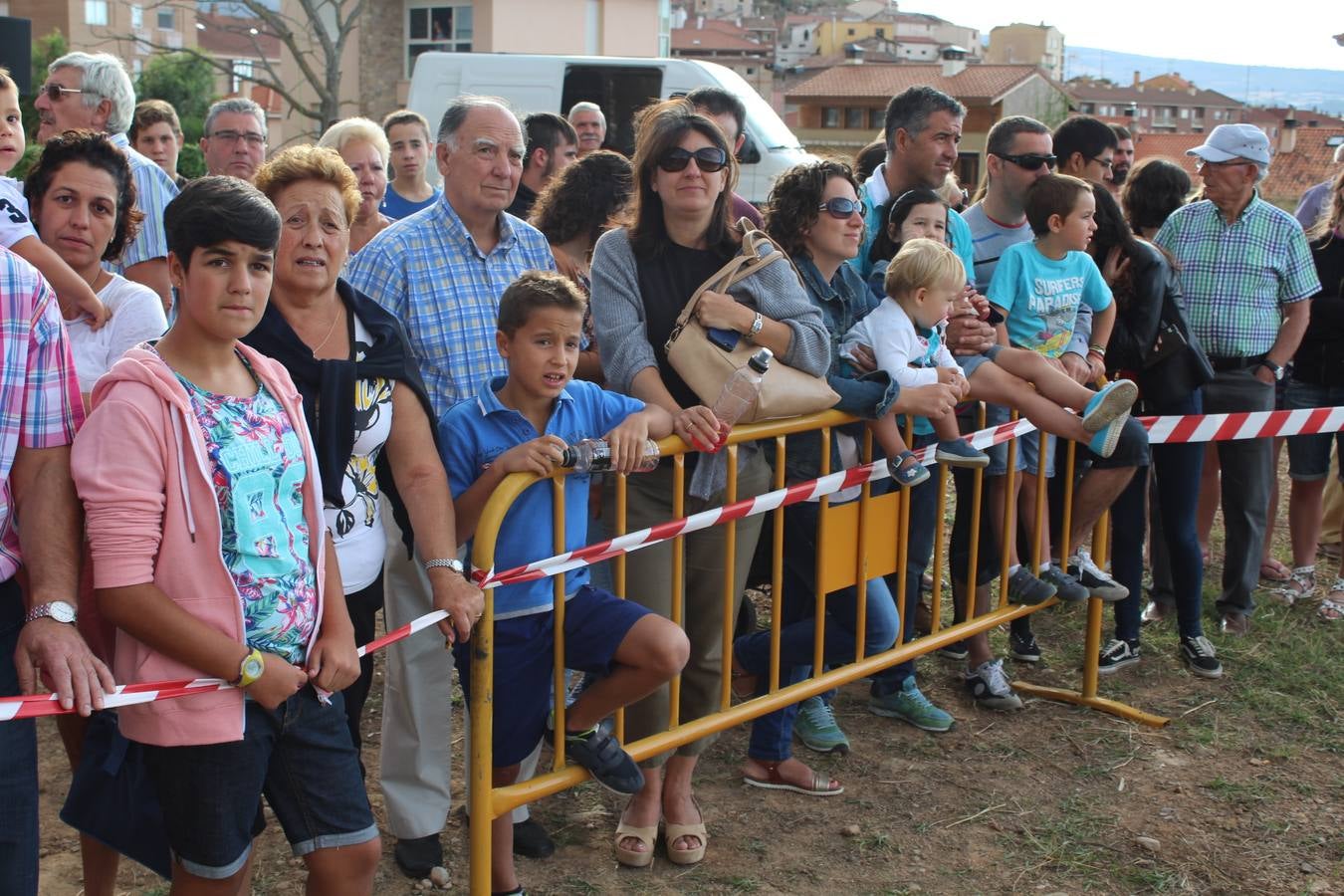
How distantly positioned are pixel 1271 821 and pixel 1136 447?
4.75 feet

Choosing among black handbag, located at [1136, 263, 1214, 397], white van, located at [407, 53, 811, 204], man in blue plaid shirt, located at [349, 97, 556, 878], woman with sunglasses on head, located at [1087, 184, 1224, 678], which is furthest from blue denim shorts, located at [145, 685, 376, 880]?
white van, located at [407, 53, 811, 204]

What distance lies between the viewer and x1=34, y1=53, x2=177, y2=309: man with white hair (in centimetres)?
500

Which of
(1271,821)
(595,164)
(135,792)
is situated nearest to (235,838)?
(135,792)

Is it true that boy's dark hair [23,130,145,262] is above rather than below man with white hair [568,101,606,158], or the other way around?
below

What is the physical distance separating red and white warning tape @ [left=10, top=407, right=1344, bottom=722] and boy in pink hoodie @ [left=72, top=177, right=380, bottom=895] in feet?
0.21

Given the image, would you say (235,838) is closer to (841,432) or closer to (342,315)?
(342,315)

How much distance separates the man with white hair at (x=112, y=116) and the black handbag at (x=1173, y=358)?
4.13 m

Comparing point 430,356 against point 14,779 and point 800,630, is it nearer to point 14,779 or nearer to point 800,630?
point 800,630

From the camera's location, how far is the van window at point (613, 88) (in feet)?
53.6

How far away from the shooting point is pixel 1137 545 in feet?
18.8

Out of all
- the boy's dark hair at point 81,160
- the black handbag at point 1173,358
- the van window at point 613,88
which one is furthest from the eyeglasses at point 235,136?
the van window at point 613,88

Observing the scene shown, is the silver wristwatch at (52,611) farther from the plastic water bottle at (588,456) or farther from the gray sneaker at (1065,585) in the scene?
the gray sneaker at (1065,585)

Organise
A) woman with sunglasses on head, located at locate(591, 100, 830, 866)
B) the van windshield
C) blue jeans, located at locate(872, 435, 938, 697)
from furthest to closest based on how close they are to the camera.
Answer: the van windshield < blue jeans, located at locate(872, 435, 938, 697) < woman with sunglasses on head, located at locate(591, 100, 830, 866)

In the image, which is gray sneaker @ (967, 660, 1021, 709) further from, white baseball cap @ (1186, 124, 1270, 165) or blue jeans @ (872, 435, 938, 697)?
white baseball cap @ (1186, 124, 1270, 165)
